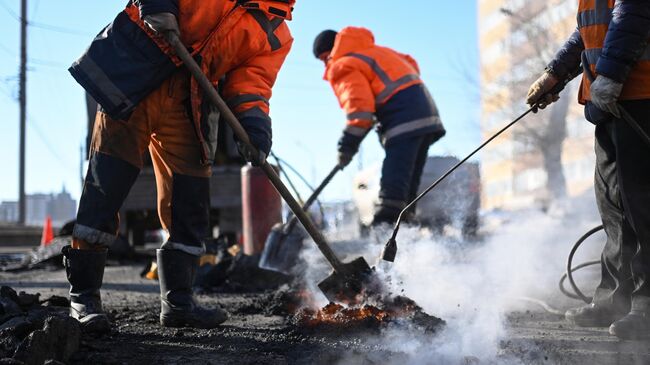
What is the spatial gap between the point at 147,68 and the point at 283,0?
2.60 feet

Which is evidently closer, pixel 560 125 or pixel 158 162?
pixel 158 162

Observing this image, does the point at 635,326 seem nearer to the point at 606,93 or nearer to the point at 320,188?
the point at 606,93

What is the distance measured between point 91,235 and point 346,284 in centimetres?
132

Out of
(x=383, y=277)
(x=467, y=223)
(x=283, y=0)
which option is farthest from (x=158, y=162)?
(x=467, y=223)

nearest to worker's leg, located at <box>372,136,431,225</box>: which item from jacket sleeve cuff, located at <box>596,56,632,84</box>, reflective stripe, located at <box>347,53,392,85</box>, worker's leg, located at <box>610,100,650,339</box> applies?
reflective stripe, located at <box>347,53,392,85</box>

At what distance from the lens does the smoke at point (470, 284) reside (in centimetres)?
265

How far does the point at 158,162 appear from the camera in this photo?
3576mm

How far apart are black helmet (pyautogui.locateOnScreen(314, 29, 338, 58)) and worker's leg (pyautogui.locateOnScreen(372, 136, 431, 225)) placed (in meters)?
1.16

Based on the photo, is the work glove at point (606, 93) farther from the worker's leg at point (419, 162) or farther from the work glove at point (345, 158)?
the work glove at point (345, 158)

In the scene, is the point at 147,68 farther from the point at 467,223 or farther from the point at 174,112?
the point at 467,223

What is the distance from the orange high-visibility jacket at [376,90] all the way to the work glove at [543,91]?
1723mm

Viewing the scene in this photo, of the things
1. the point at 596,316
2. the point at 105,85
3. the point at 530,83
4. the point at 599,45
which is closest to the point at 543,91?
the point at 599,45

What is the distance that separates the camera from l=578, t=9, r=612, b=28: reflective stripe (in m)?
3.27

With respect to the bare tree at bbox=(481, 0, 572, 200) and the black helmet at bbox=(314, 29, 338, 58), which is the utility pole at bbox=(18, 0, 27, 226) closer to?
the bare tree at bbox=(481, 0, 572, 200)
